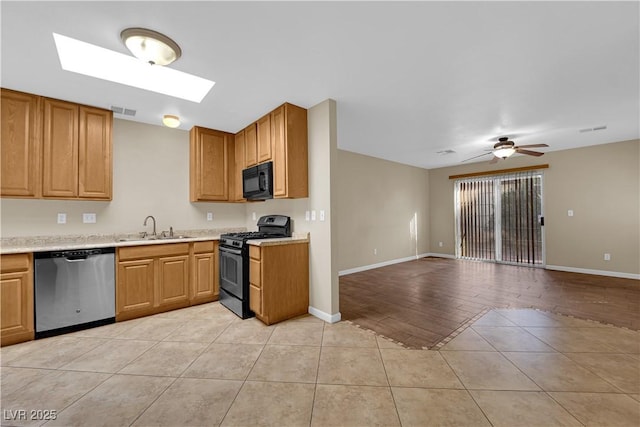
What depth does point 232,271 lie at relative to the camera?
3355 mm

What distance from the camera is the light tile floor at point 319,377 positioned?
1.60 meters

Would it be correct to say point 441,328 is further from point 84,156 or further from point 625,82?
point 84,156

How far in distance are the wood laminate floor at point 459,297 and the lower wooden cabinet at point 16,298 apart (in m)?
3.19

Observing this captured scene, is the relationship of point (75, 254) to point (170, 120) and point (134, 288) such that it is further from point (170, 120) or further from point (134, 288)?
point (170, 120)

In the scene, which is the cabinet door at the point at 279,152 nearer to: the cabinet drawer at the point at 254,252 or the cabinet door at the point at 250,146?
the cabinet door at the point at 250,146

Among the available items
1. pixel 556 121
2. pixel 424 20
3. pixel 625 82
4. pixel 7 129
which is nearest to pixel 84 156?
pixel 7 129

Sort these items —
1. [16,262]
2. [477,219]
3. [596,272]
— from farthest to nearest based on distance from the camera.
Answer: [477,219] < [596,272] < [16,262]

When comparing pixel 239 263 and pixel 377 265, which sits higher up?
pixel 239 263

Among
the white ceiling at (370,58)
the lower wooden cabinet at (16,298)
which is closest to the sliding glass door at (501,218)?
the white ceiling at (370,58)

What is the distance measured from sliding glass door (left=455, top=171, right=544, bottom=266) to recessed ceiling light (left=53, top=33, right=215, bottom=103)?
259 inches

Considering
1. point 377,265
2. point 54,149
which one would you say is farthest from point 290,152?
point 377,265

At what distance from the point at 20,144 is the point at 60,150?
0.30 m

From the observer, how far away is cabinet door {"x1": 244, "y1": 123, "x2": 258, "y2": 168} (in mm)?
3719

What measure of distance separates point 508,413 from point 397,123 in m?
3.44
